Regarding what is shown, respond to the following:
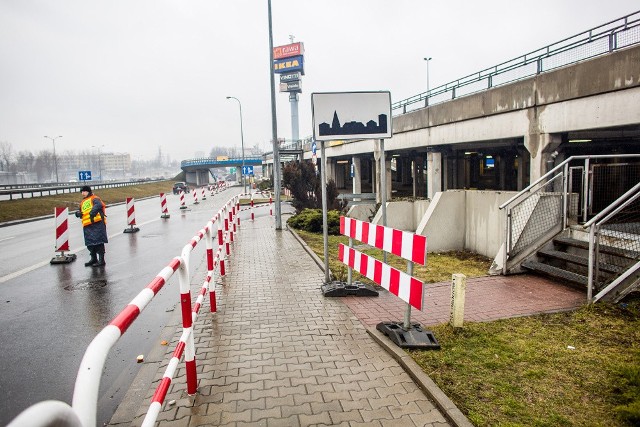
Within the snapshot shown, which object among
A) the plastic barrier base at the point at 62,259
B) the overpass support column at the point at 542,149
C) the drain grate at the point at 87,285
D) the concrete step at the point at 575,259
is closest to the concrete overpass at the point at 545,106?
the overpass support column at the point at 542,149

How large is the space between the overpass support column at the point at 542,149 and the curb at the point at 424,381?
34.3 ft

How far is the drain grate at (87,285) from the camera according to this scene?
27.1 feet

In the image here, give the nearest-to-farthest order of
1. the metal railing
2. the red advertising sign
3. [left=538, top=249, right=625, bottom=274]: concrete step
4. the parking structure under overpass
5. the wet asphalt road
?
1. the wet asphalt road
2. [left=538, top=249, right=625, bottom=274]: concrete step
3. the metal railing
4. the parking structure under overpass
5. the red advertising sign

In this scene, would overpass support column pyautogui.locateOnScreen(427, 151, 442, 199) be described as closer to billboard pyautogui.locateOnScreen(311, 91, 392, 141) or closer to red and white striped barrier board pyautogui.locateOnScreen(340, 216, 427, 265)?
billboard pyautogui.locateOnScreen(311, 91, 392, 141)

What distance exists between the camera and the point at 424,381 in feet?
13.1

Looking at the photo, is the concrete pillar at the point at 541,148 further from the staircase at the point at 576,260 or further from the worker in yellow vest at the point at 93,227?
the worker in yellow vest at the point at 93,227

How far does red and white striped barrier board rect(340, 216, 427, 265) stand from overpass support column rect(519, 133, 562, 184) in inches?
362

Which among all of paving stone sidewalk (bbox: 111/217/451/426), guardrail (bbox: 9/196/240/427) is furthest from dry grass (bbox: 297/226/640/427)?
guardrail (bbox: 9/196/240/427)

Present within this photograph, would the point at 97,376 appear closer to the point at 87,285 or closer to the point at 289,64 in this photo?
the point at 87,285

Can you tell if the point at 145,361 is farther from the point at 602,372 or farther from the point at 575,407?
the point at 602,372

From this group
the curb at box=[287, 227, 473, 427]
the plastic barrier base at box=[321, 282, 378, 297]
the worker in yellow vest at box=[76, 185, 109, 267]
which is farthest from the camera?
the worker in yellow vest at box=[76, 185, 109, 267]

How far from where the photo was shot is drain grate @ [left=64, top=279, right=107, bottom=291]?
325 inches

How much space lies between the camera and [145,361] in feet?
15.6

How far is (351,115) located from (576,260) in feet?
15.1
